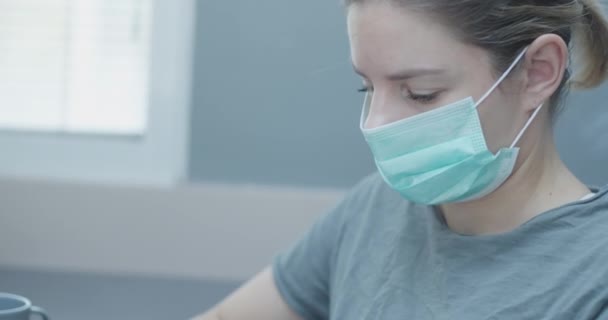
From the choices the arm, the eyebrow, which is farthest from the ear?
the arm

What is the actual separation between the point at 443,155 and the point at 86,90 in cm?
101

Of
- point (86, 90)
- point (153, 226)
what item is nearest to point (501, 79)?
point (153, 226)

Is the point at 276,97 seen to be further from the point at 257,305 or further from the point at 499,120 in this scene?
the point at 499,120

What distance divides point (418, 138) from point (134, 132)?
0.92 meters

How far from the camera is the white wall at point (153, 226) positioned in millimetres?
1635

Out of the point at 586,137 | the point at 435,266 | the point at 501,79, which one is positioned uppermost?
the point at 501,79

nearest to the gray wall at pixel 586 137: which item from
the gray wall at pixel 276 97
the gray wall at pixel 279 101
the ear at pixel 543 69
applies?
the gray wall at pixel 279 101

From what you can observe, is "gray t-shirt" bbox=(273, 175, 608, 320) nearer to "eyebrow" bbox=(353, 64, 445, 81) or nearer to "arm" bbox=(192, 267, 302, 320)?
"arm" bbox=(192, 267, 302, 320)

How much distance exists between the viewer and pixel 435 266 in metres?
1.07

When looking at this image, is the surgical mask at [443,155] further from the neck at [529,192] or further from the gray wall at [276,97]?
the gray wall at [276,97]

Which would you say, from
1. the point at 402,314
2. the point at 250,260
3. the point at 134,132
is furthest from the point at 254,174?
the point at 402,314

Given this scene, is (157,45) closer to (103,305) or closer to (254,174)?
Answer: (254,174)

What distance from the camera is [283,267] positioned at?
4.18ft

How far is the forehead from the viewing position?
3.20 feet
